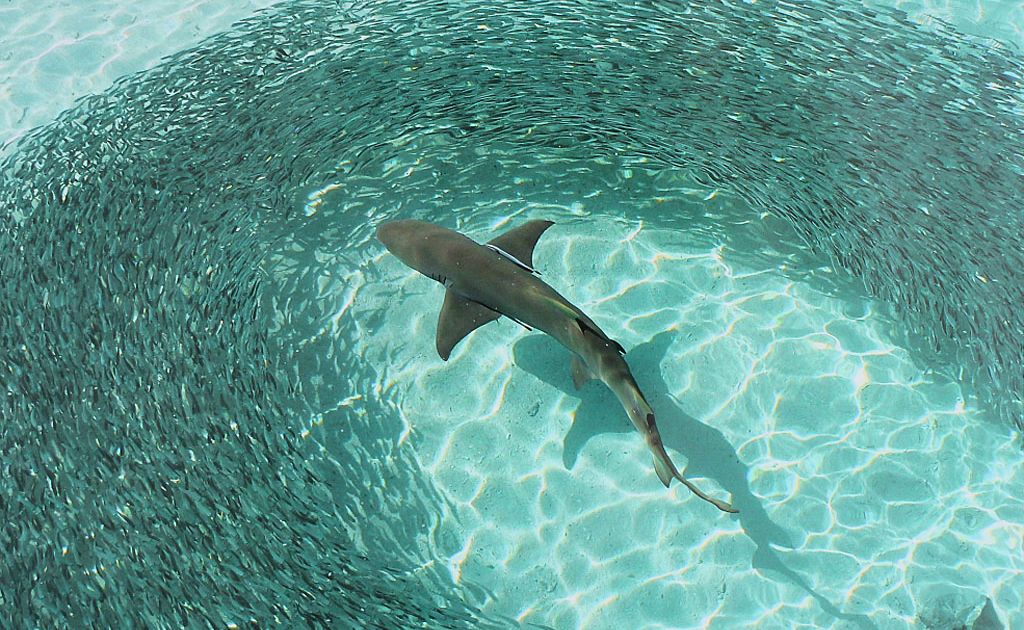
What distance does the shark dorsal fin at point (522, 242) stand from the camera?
14.3 feet

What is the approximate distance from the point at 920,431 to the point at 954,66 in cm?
242

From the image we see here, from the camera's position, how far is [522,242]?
14.4ft

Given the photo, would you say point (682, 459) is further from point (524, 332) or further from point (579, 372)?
point (524, 332)

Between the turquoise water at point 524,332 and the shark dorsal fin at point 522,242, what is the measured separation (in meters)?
0.59

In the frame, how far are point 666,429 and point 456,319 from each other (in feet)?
4.50

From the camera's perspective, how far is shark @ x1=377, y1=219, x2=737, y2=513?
351 centimetres

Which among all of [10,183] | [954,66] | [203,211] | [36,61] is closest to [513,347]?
[203,211]

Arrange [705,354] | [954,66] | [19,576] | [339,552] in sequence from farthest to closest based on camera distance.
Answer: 1. [954,66]
2. [705,354]
3. [339,552]
4. [19,576]

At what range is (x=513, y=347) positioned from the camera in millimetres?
4711

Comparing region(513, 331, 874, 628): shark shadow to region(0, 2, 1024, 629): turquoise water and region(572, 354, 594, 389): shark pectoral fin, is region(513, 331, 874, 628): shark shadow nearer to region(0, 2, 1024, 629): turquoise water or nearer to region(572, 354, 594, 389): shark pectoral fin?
region(0, 2, 1024, 629): turquoise water

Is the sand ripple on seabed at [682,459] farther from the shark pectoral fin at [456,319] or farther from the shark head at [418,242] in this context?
the shark head at [418,242]

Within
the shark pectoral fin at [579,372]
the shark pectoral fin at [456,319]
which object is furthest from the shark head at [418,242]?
the shark pectoral fin at [579,372]

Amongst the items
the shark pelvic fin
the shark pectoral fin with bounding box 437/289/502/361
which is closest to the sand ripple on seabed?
the shark pectoral fin with bounding box 437/289/502/361

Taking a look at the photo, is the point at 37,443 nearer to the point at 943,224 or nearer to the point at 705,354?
the point at 705,354
